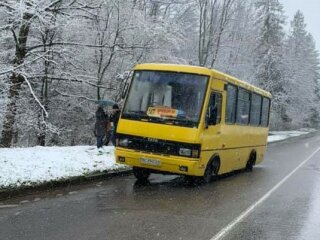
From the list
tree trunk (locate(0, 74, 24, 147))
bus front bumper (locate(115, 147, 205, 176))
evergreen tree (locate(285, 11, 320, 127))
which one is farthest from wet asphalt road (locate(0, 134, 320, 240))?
evergreen tree (locate(285, 11, 320, 127))

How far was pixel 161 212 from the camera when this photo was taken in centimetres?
959

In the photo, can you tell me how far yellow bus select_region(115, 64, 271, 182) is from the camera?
40.4ft

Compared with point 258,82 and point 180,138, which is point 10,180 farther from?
point 258,82

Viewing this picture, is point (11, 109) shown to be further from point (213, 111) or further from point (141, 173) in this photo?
point (213, 111)

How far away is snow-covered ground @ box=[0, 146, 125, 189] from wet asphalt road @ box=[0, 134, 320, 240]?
522 millimetres

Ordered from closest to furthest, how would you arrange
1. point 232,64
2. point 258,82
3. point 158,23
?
point 158,23, point 232,64, point 258,82

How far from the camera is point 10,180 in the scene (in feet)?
36.1

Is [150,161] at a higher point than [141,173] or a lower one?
higher

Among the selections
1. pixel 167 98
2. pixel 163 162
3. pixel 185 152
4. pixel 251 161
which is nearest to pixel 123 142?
pixel 163 162

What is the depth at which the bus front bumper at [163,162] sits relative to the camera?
1222cm

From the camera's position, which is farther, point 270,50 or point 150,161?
point 270,50

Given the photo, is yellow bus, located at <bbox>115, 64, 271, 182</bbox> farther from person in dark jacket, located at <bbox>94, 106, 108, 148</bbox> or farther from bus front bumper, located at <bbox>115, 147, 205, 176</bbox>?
person in dark jacket, located at <bbox>94, 106, 108, 148</bbox>

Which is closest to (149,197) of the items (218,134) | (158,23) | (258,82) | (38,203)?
(38,203)

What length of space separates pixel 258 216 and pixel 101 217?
292cm
